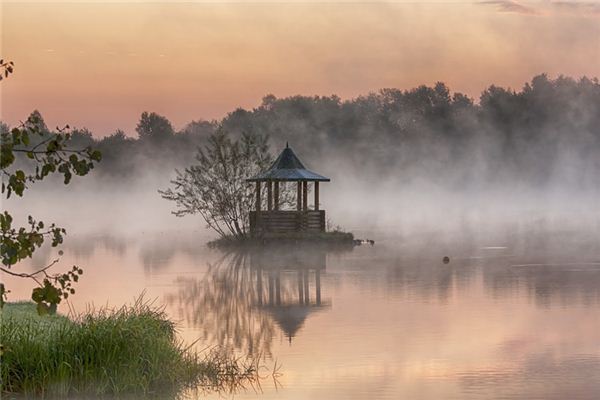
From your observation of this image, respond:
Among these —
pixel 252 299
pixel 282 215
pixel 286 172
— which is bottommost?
pixel 252 299

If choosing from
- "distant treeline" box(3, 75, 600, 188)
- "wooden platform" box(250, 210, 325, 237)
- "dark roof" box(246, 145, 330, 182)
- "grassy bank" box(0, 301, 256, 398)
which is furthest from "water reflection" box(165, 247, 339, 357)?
"distant treeline" box(3, 75, 600, 188)

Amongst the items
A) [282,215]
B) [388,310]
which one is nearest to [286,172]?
[282,215]

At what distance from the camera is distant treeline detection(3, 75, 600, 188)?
13225 cm

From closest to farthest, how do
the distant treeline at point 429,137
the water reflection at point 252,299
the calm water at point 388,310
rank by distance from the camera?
1. the calm water at point 388,310
2. the water reflection at point 252,299
3. the distant treeline at point 429,137

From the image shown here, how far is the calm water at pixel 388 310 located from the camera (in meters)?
15.8

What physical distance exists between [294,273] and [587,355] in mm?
16654

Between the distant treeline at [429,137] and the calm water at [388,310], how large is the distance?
84400 millimetres

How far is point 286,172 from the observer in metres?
49.0

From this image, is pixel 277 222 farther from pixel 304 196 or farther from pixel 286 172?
pixel 286 172

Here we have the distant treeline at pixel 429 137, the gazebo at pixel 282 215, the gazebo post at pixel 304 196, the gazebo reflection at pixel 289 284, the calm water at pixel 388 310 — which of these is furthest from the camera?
the distant treeline at pixel 429 137

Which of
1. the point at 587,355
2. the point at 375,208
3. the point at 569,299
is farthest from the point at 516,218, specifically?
the point at 587,355

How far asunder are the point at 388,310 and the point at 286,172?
24491 millimetres

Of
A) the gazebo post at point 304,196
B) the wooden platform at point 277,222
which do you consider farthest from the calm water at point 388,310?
the gazebo post at point 304,196

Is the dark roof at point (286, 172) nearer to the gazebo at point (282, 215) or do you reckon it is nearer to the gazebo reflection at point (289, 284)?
the gazebo at point (282, 215)
